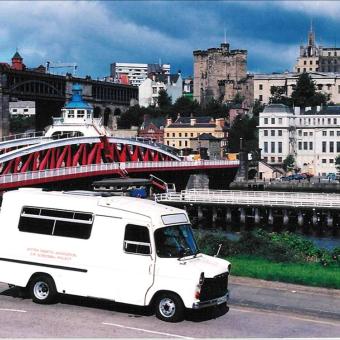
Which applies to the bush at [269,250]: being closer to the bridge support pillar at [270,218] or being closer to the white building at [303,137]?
the bridge support pillar at [270,218]

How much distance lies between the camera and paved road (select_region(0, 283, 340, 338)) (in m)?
15.9

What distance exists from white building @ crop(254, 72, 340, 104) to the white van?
160m

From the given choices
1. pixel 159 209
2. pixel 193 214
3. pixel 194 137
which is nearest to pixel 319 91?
pixel 194 137

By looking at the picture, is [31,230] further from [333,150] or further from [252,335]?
[333,150]

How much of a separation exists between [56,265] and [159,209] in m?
2.98

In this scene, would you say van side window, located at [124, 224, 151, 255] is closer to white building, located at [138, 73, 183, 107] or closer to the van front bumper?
the van front bumper

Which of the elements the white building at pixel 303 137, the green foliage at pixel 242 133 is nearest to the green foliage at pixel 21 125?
the green foliage at pixel 242 133

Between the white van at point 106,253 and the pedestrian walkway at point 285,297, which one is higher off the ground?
the white van at point 106,253

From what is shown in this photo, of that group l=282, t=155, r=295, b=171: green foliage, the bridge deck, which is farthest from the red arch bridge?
l=282, t=155, r=295, b=171: green foliage

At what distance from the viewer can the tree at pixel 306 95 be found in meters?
155

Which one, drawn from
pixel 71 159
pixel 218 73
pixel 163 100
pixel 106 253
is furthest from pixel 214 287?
pixel 218 73

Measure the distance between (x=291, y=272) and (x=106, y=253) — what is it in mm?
6285

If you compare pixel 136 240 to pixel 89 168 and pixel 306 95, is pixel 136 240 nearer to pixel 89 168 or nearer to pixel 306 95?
pixel 89 168

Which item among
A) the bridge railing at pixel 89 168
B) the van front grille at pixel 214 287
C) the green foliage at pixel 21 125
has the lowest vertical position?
the van front grille at pixel 214 287
